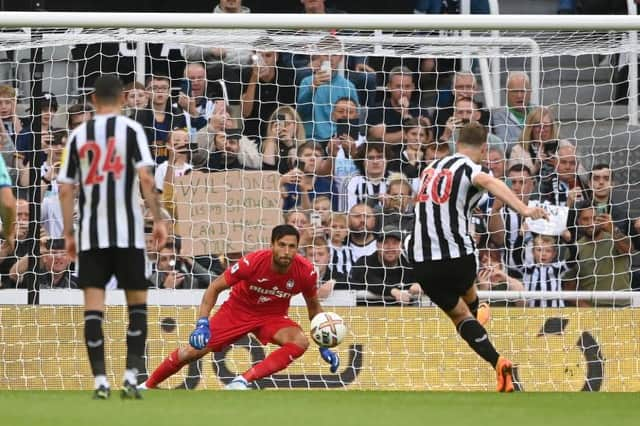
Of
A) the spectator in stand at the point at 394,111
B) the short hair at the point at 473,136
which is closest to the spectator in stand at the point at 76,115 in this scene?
the spectator in stand at the point at 394,111

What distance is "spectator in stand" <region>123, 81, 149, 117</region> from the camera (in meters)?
11.9

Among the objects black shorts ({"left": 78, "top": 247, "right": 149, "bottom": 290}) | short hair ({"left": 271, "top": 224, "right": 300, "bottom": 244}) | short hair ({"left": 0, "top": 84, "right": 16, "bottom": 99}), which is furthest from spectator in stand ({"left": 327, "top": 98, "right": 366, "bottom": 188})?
black shorts ({"left": 78, "top": 247, "right": 149, "bottom": 290})

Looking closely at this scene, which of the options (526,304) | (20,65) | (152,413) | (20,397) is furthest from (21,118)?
(152,413)

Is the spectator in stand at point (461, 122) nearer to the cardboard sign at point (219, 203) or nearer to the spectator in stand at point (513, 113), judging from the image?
the spectator in stand at point (513, 113)

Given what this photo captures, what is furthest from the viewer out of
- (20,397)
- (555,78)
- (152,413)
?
(555,78)

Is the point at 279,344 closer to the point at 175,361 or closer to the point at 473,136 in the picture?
the point at 175,361

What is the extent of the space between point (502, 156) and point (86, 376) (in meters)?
4.06

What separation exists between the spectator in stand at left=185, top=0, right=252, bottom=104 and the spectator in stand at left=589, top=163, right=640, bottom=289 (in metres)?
3.20

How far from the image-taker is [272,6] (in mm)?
15273

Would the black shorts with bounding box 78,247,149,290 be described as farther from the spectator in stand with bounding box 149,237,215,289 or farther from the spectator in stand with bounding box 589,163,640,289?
the spectator in stand with bounding box 589,163,640,289

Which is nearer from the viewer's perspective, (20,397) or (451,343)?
(20,397)

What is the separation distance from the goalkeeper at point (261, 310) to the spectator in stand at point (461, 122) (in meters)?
2.29

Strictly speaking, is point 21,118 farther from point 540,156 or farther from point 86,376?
point 540,156

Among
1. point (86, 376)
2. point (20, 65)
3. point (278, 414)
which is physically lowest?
point (86, 376)
